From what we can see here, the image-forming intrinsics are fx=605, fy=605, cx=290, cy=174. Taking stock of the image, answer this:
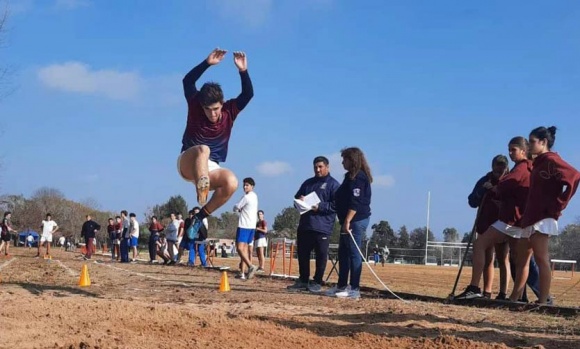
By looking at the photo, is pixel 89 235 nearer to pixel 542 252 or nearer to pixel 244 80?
pixel 244 80

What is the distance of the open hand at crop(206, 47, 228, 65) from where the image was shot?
6031 millimetres

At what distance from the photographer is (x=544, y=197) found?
662 centimetres

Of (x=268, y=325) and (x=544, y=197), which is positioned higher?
(x=544, y=197)

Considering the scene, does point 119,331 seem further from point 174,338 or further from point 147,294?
point 147,294

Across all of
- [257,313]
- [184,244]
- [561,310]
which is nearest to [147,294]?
[257,313]

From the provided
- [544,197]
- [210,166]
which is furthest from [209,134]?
[544,197]

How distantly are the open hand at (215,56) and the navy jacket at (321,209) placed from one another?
3477 millimetres

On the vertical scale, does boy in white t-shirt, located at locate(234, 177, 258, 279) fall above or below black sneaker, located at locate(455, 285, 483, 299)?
above

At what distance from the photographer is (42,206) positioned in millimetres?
78375

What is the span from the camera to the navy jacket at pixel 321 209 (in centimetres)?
902

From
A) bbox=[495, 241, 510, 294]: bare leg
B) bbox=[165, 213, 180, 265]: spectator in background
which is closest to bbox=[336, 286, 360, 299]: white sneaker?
bbox=[495, 241, 510, 294]: bare leg

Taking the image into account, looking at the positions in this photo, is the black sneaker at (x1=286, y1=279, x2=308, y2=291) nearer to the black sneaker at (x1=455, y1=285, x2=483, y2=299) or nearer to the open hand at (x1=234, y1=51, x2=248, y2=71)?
the black sneaker at (x1=455, y1=285, x2=483, y2=299)

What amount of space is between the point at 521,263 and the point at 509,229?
0.52 meters

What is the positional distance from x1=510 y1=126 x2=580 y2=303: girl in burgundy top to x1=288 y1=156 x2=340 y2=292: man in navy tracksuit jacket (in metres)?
3.08
